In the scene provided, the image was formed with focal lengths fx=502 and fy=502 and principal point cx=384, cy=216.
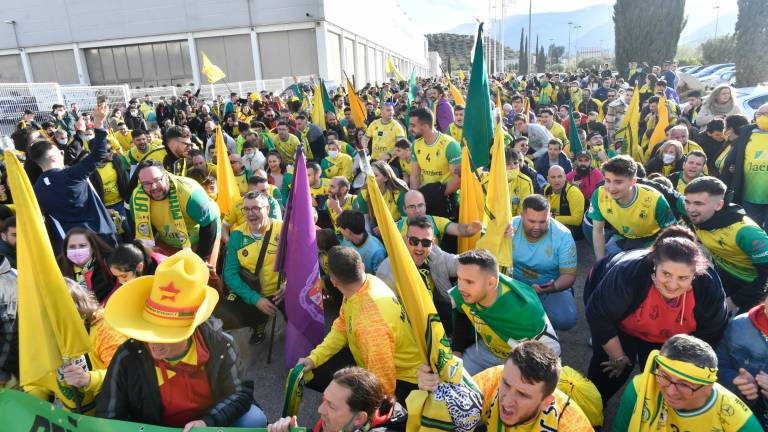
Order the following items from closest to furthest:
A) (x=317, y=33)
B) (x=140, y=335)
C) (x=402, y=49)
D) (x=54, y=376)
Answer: (x=140, y=335) → (x=54, y=376) → (x=317, y=33) → (x=402, y=49)

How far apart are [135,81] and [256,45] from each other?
1154 centimetres

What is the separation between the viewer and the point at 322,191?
6.83m

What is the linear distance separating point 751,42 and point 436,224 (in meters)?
24.1

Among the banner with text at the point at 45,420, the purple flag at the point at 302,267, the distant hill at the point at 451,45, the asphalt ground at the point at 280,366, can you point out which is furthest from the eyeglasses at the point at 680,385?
the distant hill at the point at 451,45

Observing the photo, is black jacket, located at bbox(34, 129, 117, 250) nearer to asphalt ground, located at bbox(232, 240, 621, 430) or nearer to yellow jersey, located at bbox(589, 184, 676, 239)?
asphalt ground, located at bbox(232, 240, 621, 430)

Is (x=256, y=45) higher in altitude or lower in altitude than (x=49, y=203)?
higher

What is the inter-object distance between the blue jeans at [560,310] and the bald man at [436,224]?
0.91m

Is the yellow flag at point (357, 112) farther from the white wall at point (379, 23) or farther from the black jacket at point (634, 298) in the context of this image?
the white wall at point (379, 23)

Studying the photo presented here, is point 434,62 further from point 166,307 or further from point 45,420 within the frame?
point 45,420

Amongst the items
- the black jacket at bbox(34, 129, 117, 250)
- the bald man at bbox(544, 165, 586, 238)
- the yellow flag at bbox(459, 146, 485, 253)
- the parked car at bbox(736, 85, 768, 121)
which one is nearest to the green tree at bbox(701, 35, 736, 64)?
the parked car at bbox(736, 85, 768, 121)

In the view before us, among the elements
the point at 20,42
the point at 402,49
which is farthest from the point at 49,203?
the point at 402,49

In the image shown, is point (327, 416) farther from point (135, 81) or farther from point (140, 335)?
point (135, 81)

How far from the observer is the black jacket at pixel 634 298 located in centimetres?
305

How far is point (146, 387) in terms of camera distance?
2.57m
